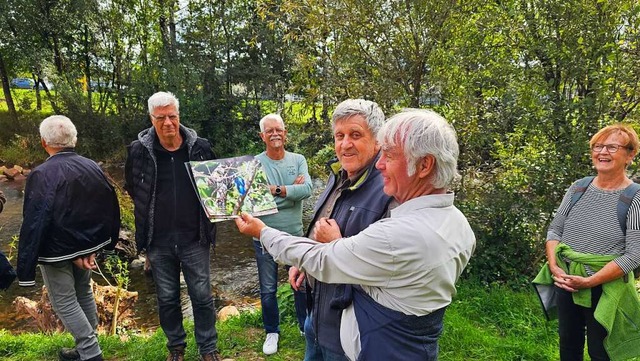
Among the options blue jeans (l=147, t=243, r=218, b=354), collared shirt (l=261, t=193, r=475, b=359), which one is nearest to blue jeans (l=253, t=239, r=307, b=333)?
blue jeans (l=147, t=243, r=218, b=354)

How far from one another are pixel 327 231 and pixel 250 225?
41cm

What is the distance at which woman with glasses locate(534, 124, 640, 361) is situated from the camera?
2719 millimetres

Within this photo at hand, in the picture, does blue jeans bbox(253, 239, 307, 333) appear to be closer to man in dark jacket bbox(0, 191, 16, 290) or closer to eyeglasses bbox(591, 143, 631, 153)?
man in dark jacket bbox(0, 191, 16, 290)

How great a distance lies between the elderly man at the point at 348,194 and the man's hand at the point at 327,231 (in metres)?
0.08

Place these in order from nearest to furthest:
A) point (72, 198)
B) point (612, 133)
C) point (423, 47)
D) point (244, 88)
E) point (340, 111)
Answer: point (340, 111), point (612, 133), point (72, 198), point (423, 47), point (244, 88)

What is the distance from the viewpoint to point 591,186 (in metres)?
2.95

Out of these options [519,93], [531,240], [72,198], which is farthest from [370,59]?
[72,198]

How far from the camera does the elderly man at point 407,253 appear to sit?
1.57m

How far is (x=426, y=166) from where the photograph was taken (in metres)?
1.66

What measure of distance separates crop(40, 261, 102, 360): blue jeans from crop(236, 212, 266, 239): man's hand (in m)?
2.02

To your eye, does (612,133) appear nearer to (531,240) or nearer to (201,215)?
(531,240)

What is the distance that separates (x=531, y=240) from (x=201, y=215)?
12.6ft

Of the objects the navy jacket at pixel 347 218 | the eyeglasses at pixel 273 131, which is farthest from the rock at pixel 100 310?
the navy jacket at pixel 347 218

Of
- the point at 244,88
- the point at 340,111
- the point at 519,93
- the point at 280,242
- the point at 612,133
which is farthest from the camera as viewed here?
the point at 244,88
